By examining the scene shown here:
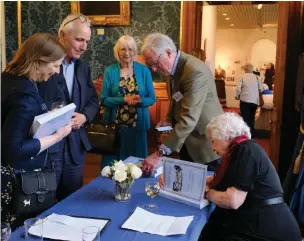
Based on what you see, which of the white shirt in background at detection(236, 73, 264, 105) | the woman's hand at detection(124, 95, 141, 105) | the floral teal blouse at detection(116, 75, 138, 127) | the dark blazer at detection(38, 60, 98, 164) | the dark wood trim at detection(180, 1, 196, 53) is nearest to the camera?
the dark blazer at detection(38, 60, 98, 164)

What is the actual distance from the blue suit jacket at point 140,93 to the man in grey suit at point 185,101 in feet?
3.22

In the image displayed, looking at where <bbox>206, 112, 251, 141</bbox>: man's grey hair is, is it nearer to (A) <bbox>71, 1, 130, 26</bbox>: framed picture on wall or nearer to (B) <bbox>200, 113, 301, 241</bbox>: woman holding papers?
(B) <bbox>200, 113, 301, 241</bbox>: woman holding papers

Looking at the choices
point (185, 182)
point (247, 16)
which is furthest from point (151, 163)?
point (247, 16)

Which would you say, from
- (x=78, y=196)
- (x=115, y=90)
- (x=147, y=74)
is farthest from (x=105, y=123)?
(x=78, y=196)

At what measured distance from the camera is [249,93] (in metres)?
6.25

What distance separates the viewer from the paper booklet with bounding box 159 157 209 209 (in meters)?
1.67

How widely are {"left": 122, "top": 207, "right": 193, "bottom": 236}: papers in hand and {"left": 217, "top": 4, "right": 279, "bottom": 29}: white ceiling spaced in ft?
22.8

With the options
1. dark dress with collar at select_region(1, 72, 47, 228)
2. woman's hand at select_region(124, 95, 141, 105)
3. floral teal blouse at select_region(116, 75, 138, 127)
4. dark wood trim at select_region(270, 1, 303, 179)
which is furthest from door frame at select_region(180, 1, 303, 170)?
dark dress with collar at select_region(1, 72, 47, 228)

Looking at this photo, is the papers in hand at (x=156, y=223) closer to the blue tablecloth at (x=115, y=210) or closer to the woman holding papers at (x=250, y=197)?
the blue tablecloth at (x=115, y=210)

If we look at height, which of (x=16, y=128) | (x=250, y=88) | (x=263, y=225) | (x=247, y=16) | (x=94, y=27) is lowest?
(x=263, y=225)

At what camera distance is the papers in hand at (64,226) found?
1.30 m

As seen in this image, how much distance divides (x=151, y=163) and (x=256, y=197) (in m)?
0.65

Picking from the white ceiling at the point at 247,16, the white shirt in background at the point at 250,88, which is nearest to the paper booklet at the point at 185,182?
the white shirt in background at the point at 250,88

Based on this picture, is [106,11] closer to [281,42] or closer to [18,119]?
[281,42]
